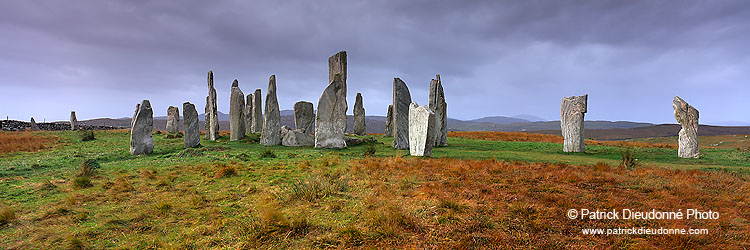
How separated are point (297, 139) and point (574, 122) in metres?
14.7

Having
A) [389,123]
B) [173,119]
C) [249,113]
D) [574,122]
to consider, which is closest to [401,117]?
[574,122]

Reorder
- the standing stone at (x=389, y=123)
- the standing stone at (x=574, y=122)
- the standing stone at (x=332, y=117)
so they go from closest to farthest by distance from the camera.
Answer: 1. the standing stone at (x=574, y=122)
2. the standing stone at (x=332, y=117)
3. the standing stone at (x=389, y=123)

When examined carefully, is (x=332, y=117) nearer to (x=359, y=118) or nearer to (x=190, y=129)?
(x=190, y=129)

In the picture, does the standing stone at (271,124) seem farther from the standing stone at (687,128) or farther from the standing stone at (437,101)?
the standing stone at (687,128)

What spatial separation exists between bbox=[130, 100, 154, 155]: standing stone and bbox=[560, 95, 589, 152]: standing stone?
65.2ft

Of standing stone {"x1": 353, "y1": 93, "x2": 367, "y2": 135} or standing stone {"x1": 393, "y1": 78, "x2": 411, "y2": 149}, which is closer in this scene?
standing stone {"x1": 393, "y1": 78, "x2": 411, "y2": 149}

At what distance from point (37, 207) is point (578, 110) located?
1929 cm

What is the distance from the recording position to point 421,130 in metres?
12.4

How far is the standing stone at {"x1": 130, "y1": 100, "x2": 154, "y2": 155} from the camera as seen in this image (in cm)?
1407

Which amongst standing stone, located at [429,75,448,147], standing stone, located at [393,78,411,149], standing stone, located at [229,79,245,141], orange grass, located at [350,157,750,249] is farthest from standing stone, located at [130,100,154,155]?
standing stone, located at [429,75,448,147]

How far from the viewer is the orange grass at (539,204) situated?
3.95 metres

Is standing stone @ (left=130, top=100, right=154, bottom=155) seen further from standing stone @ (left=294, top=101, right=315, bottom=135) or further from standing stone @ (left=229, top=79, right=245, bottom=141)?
standing stone @ (left=294, top=101, right=315, bottom=135)

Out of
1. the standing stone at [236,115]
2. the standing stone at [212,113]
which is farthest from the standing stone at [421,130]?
the standing stone at [212,113]

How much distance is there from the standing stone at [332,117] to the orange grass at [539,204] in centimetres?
767
